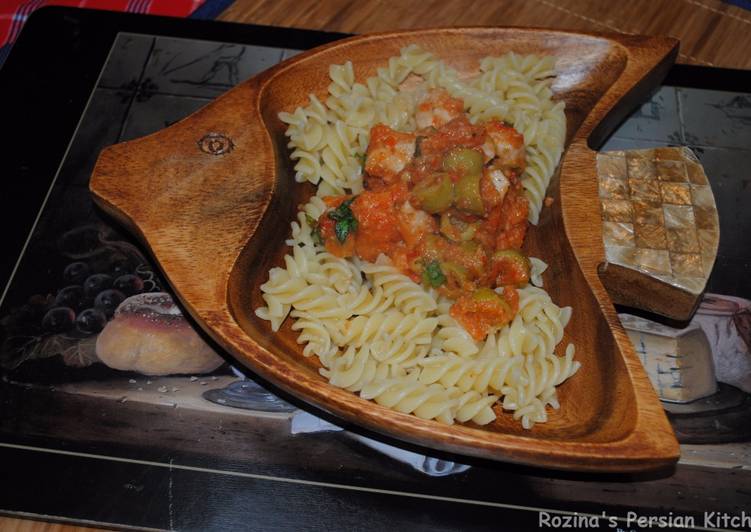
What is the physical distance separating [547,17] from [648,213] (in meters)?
2.57

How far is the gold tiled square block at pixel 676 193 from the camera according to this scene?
3.90 m

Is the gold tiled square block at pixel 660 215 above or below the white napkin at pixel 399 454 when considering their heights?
above

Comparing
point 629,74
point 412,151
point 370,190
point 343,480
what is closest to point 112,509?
point 343,480

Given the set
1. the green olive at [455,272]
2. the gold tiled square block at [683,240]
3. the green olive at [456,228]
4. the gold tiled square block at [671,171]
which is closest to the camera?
the green olive at [455,272]

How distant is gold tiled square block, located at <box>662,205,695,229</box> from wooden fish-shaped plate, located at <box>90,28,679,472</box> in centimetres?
37

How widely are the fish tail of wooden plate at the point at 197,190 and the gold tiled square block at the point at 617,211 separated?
1705 millimetres

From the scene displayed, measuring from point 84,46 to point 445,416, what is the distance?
3.59 meters

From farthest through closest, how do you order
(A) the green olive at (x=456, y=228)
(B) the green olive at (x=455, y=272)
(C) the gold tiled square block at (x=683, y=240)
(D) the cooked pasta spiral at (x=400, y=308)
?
(C) the gold tiled square block at (x=683, y=240) → (A) the green olive at (x=456, y=228) → (B) the green olive at (x=455, y=272) → (D) the cooked pasta spiral at (x=400, y=308)

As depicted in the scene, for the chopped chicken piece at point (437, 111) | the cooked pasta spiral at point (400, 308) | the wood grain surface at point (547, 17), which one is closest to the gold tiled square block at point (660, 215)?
the cooked pasta spiral at point (400, 308)

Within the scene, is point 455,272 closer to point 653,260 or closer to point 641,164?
point 653,260

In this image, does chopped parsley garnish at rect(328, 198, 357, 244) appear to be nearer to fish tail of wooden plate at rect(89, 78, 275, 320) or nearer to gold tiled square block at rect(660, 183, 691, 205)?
fish tail of wooden plate at rect(89, 78, 275, 320)

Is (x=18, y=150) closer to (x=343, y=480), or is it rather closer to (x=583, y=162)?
(x=343, y=480)

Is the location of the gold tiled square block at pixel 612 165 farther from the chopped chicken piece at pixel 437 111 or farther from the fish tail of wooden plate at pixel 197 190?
the fish tail of wooden plate at pixel 197 190

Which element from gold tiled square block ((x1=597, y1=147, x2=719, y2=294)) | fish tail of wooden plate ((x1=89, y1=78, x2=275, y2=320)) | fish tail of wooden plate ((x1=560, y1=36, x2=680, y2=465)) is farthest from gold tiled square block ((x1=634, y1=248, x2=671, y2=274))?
fish tail of wooden plate ((x1=89, y1=78, x2=275, y2=320))
